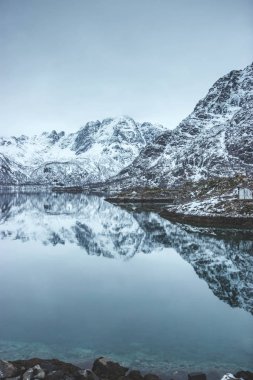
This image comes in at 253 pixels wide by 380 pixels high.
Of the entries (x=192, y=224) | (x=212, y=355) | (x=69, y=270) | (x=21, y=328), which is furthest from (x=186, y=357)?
(x=192, y=224)

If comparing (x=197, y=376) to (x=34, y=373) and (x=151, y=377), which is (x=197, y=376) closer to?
→ (x=151, y=377)

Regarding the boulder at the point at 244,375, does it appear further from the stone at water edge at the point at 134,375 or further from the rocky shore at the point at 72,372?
the stone at water edge at the point at 134,375

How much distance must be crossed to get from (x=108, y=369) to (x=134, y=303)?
10.4 m

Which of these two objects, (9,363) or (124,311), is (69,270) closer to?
(124,311)

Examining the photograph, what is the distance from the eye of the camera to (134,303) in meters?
→ 26.2

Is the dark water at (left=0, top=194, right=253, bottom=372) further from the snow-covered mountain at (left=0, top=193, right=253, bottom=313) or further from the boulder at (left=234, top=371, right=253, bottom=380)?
the boulder at (left=234, top=371, right=253, bottom=380)

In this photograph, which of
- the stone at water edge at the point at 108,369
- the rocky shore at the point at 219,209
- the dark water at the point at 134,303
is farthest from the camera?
the rocky shore at the point at 219,209

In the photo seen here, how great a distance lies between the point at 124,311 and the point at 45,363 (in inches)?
348

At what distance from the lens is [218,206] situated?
72.4 meters

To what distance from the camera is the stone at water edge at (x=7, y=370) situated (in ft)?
50.5

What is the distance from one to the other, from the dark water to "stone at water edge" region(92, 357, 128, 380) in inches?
59.5

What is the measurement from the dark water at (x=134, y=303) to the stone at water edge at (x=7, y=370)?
2676 mm

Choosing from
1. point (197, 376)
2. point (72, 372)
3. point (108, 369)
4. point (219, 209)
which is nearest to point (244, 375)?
point (197, 376)

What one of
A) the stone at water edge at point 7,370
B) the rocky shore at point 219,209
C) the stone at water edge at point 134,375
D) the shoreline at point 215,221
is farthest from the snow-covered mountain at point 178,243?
the stone at water edge at point 7,370
